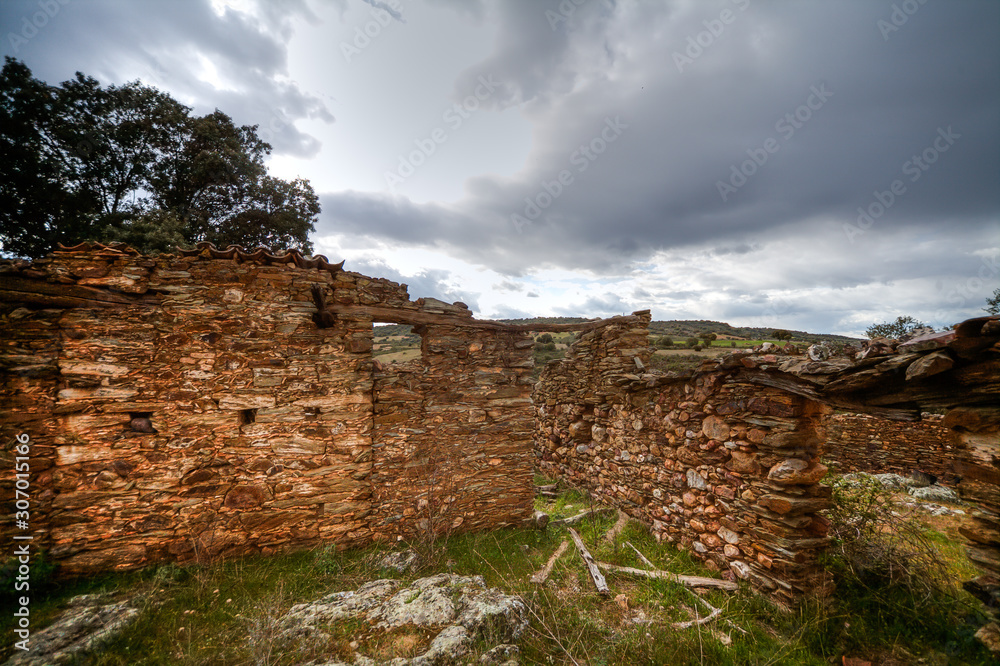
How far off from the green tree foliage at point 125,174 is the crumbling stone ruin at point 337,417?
633 cm

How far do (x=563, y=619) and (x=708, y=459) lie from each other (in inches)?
115

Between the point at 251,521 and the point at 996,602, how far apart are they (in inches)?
289

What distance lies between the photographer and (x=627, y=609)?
169 inches

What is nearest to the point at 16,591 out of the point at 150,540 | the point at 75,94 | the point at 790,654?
the point at 150,540

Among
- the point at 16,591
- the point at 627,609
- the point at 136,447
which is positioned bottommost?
the point at 627,609

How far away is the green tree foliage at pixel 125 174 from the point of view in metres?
9.89

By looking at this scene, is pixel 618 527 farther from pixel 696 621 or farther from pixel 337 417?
pixel 337 417

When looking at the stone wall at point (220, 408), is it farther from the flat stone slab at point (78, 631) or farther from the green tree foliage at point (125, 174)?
the green tree foliage at point (125, 174)

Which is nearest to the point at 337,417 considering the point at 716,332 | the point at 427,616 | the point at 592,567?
the point at 427,616

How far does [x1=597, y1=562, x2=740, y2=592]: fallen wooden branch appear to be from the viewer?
4.54 m

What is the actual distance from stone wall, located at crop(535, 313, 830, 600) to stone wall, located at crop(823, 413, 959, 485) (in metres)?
5.18

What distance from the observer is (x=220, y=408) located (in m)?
4.48

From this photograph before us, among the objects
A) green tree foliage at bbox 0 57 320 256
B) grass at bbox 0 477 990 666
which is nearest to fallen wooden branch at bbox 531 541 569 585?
A: grass at bbox 0 477 990 666

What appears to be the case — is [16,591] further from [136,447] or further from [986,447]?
[986,447]
